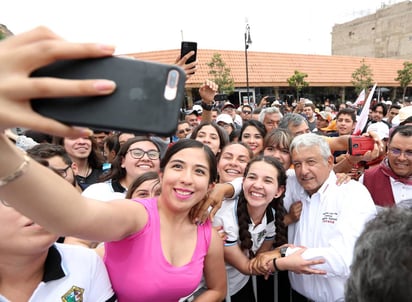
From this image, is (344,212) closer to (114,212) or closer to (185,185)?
(185,185)

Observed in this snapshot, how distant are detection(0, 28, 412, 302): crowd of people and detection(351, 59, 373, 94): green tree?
28413mm

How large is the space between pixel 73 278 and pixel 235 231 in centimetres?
114

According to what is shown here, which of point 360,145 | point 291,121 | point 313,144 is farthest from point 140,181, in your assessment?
point 291,121

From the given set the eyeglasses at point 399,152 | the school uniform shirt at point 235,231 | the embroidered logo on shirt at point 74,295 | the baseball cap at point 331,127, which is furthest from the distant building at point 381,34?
the embroidered logo on shirt at point 74,295

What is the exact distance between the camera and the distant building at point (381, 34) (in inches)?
1795

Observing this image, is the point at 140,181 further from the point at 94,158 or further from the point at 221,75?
the point at 221,75

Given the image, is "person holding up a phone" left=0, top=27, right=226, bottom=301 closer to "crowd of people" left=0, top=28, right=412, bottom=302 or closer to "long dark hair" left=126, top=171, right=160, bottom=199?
"crowd of people" left=0, top=28, right=412, bottom=302

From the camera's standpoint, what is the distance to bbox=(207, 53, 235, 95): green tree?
22.2m

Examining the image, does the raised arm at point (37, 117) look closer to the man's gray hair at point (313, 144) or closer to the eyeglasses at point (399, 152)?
the man's gray hair at point (313, 144)

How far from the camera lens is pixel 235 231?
2133mm

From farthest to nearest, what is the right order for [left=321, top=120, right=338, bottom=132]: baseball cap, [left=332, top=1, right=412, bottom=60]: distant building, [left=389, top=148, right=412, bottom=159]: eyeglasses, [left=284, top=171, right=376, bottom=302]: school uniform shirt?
[left=332, top=1, right=412, bottom=60]: distant building < [left=321, top=120, right=338, bottom=132]: baseball cap < [left=389, top=148, right=412, bottom=159]: eyeglasses < [left=284, top=171, right=376, bottom=302]: school uniform shirt

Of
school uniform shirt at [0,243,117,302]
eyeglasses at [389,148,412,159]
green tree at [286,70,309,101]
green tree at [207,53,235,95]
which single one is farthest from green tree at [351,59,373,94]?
school uniform shirt at [0,243,117,302]

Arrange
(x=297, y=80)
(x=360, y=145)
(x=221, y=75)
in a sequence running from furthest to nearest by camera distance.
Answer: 1. (x=297, y=80)
2. (x=221, y=75)
3. (x=360, y=145)

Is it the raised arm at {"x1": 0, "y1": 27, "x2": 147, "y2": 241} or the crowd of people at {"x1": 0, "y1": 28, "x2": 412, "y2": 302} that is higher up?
the raised arm at {"x1": 0, "y1": 27, "x2": 147, "y2": 241}
